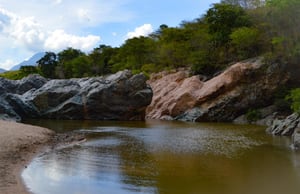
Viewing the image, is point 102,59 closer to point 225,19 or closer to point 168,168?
point 225,19

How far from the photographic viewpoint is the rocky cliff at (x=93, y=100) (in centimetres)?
6247

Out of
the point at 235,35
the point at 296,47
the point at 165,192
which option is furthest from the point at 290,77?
the point at 165,192

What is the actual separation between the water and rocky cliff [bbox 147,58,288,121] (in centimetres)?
2537

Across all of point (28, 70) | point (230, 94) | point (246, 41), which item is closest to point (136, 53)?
point (28, 70)

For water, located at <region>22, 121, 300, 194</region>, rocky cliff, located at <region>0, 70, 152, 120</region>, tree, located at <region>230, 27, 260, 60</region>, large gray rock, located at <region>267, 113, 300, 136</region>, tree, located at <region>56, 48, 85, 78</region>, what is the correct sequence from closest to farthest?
water, located at <region>22, 121, 300, 194</region>
large gray rock, located at <region>267, 113, 300, 136</region>
rocky cliff, located at <region>0, 70, 152, 120</region>
tree, located at <region>230, 27, 260, 60</region>
tree, located at <region>56, 48, 85, 78</region>

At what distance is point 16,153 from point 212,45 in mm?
57387

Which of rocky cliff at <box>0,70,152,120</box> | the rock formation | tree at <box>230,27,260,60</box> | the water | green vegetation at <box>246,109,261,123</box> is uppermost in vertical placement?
tree at <box>230,27,260,60</box>

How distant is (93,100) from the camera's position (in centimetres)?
6269

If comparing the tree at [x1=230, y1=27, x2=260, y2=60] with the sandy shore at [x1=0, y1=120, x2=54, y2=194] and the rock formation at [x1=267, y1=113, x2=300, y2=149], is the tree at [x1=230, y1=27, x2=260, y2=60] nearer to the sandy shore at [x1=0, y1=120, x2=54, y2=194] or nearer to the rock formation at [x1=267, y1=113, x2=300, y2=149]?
the rock formation at [x1=267, y1=113, x2=300, y2=149]

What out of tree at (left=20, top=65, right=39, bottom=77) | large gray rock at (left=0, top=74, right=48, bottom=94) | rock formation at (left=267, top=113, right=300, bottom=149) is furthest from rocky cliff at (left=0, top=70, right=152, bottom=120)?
tree at (left=20, top=65, right=39, bottom=77)

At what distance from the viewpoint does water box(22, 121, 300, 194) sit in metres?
17.7

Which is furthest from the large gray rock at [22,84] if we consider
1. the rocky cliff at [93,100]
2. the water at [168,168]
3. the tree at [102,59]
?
the tree at [102,59]

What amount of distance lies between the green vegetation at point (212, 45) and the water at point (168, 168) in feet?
89.2

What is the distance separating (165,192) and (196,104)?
154 ft
